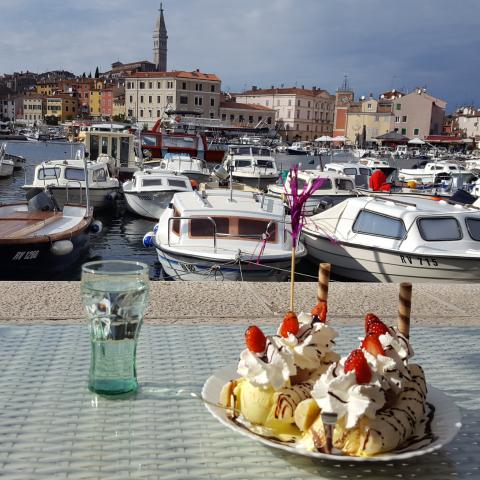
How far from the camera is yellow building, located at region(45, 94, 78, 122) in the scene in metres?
135

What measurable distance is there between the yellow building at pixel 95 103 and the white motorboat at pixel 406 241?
12930 centimetres

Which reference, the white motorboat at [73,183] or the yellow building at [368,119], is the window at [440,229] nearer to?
the white motorboat at [73,183]

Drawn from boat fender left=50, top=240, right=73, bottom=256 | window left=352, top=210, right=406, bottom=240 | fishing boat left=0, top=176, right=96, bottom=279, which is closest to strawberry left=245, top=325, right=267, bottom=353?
fishing boat left=0, top=176, right=96, bottom=279

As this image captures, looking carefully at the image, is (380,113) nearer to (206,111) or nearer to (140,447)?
(206,111)

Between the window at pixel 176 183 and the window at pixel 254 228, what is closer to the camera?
the window at pixel 254 228

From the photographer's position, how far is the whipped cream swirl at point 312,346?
2.34m

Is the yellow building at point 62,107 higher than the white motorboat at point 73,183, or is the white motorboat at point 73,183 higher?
the yellow building at point 62,107

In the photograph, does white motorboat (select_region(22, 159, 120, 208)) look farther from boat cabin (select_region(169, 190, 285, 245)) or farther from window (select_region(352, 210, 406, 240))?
window (select_region(352, 210, 406, 240))

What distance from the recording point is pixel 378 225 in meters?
10.9

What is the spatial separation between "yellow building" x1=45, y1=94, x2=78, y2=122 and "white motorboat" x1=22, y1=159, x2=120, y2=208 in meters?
122

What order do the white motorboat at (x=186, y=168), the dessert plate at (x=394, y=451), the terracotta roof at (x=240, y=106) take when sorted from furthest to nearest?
the terracotta roof at (x=240, y=106) < the white motorboat at (x=186, y=168) < the dessert plate at (x=394, y=451)

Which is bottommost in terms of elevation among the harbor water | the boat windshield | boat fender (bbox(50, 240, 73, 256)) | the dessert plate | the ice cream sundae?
the harbor water

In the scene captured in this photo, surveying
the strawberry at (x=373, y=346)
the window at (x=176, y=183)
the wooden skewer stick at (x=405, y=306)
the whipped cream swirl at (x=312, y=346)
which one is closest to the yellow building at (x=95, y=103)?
the window at (x=176, y=183)

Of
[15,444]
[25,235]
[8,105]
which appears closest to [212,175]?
[25,235]
